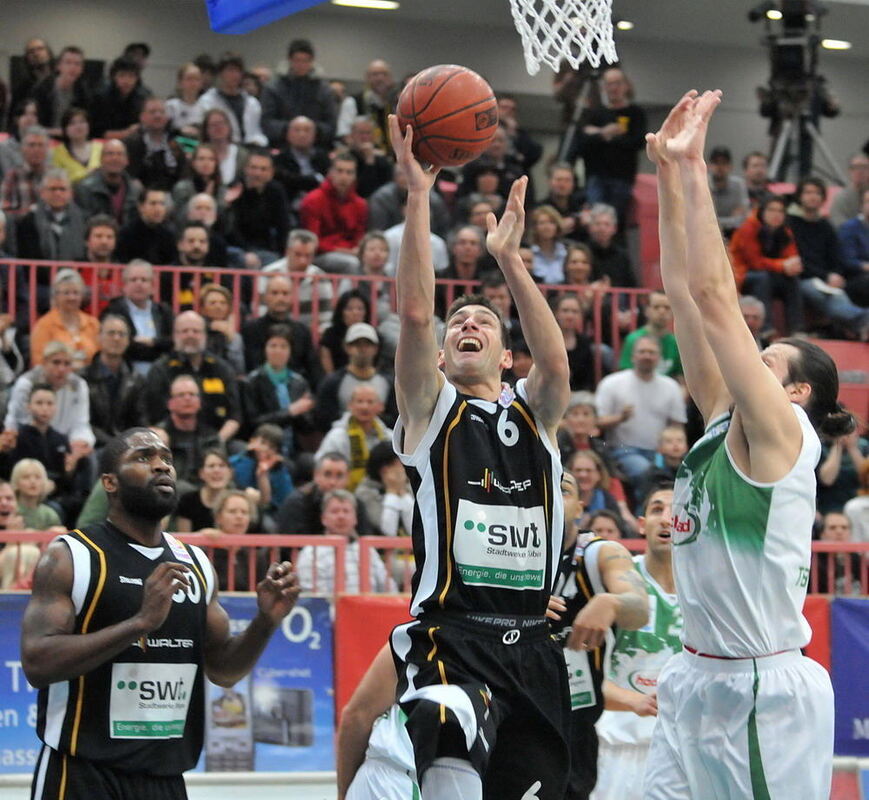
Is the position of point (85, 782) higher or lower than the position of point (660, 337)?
lower

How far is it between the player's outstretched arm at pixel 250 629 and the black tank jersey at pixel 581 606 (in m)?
1.79

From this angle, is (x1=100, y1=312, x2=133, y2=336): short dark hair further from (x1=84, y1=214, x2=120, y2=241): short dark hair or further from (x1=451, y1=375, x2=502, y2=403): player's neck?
(x1=451, y1=375, x2=502, y2=403): player's neck

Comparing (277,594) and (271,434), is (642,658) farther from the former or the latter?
(271,434)

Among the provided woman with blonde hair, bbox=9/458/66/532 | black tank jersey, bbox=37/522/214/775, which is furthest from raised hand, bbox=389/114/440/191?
woman with blonde hair, bbox=9/458/66/532

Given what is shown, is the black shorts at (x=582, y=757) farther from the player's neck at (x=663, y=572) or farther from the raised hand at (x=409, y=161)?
the raised hand at (x=409, y=161)

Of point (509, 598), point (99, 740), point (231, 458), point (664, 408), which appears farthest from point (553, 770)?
point (664, 408)

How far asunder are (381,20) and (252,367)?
10.4m

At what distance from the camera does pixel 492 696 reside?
5586 mm

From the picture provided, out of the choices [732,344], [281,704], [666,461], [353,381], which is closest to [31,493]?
[281,704]

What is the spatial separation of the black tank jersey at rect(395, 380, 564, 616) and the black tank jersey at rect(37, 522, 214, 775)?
95cm

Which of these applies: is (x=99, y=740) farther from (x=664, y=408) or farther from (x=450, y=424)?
(x=664, y=408)

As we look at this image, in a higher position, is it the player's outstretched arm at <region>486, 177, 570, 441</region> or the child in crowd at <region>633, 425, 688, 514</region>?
the player's outstretched arm at <region>486, 177, 570, 441</region>

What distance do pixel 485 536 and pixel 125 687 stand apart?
4.74ft

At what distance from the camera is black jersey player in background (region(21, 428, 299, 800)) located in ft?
18.5
